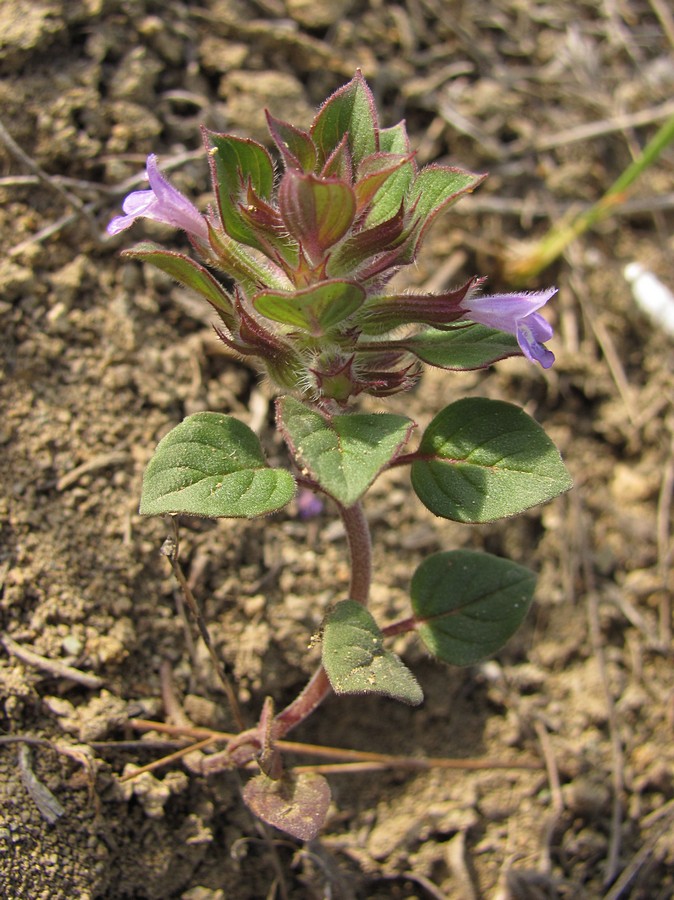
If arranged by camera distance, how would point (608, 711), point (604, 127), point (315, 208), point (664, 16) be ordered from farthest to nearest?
point (664, 16), point (604, 127), point (608, 711), point (315, 208)

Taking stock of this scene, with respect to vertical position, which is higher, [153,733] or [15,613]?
[15,613]

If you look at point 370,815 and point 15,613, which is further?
point 370,815

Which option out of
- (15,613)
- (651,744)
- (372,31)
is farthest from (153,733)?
(372,31)

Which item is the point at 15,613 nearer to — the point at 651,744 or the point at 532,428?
the point at 532,428

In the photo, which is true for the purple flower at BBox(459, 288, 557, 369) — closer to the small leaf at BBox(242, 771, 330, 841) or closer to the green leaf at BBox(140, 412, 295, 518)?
the green leaf at BBox(140, 412, 295, 518)

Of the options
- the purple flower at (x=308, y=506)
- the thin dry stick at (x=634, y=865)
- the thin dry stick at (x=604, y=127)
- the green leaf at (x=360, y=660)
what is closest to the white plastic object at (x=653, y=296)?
the thin dry stick at (x=604, y=127)

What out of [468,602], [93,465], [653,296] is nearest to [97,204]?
[93,465]

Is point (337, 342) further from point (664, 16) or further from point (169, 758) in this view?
point (664, 16)
